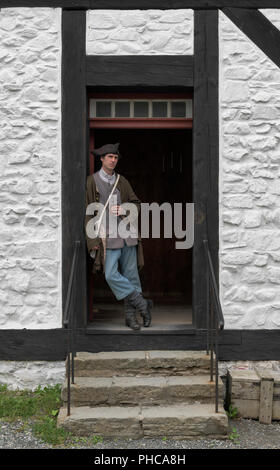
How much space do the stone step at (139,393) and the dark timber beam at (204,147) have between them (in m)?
0.83

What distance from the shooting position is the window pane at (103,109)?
6219mm

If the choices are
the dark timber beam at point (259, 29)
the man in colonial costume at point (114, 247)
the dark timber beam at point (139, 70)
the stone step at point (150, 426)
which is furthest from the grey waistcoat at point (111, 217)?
the dark timber beam at point (259, 29)

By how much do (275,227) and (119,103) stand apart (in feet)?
7.11

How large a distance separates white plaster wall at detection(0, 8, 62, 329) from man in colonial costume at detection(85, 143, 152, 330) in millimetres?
393

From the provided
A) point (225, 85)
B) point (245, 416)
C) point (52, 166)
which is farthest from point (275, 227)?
point (52, 166)

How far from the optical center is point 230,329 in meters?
5.96

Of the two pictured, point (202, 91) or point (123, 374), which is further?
point (202, 91)

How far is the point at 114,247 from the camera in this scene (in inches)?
239

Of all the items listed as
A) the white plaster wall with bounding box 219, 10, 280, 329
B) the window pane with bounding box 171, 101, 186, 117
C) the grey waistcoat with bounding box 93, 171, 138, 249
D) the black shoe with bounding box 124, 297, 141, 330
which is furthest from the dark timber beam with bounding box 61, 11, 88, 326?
the white plaster wall with bounding box 219, 10, 280, 329

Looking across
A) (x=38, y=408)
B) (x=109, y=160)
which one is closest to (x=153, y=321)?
(x=38, y=408)

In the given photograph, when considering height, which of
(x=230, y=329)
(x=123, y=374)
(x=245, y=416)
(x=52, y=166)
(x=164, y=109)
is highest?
(x=164, y=109)

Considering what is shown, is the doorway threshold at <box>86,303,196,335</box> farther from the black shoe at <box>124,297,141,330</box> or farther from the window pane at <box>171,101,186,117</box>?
the window pane at <box>171,101,186,117</box>

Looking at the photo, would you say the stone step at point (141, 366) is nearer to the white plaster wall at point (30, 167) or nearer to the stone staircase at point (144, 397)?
the stone staircase at point (144, 397)

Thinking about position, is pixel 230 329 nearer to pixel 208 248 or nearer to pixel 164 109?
pixel 208 248
